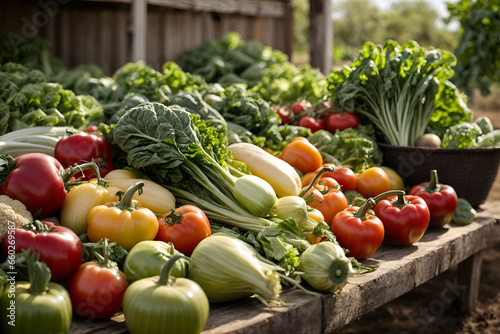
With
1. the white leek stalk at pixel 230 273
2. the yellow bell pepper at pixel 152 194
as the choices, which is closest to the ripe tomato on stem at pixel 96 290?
the white leek stalk at pixel 230 273

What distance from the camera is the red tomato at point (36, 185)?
2.43m

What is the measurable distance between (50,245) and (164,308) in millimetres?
580

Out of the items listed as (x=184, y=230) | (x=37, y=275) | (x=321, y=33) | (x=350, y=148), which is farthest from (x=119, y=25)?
(x=37, y=275)

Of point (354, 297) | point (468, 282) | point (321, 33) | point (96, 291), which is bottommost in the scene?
point (468, 282)

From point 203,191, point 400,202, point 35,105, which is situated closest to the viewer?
point 203,191

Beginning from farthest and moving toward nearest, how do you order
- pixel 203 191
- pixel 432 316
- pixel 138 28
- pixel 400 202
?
pixel 138 28 < pixel 432 316 < pixel 400 202 < pixel 203 191

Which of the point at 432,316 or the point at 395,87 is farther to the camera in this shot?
the point at 432,316

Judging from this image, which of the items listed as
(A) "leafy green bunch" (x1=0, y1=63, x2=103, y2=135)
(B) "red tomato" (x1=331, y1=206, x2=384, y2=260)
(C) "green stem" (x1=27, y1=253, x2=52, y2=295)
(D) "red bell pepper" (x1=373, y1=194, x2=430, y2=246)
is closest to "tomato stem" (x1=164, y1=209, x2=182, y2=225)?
(C) "green stem" (x1=27, y1=253, x2=52, y2=295)

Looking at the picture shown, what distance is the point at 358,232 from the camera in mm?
2803

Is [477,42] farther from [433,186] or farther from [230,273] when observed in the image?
[230,273]

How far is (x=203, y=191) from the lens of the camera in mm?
2916

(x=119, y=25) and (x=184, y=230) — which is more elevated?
(x=119, y=25)

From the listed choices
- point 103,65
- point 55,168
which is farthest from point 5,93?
Answer: point 103,65

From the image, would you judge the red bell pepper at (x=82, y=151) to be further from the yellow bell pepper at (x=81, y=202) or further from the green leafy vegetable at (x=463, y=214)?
the green leafy vegetable at (x=463, y=214)
